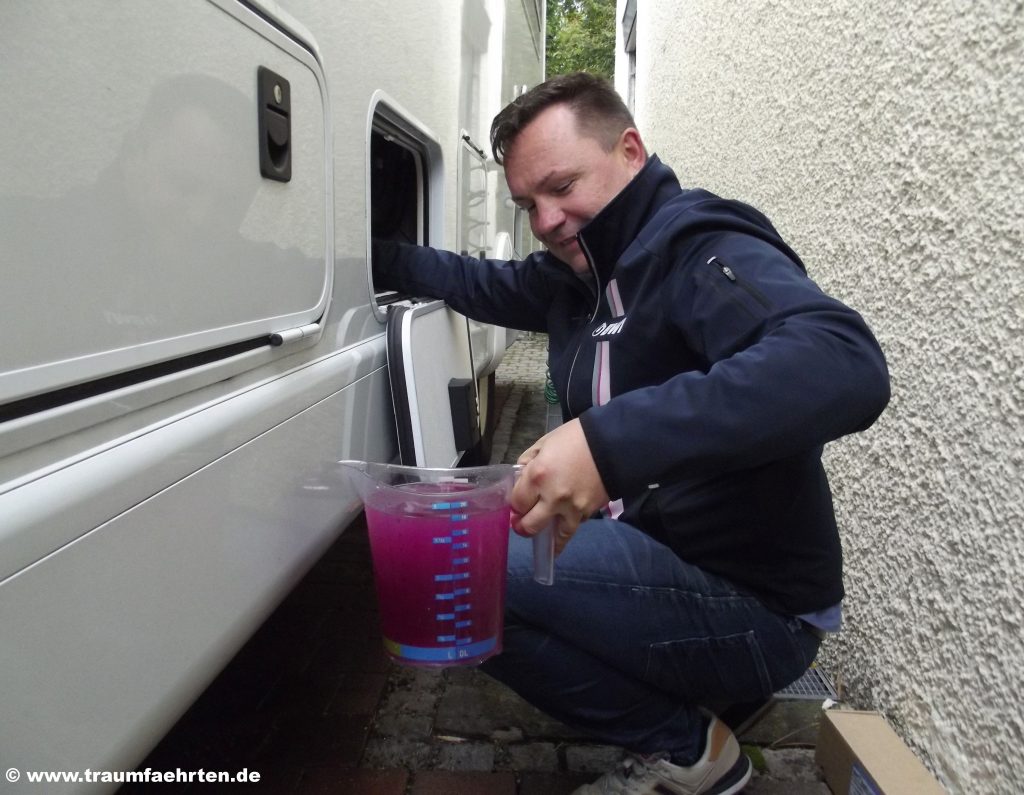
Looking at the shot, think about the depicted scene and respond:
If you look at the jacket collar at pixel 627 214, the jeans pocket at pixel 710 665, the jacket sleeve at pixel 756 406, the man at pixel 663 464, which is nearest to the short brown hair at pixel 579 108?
the man at pixel 663 464

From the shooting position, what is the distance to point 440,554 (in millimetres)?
1313

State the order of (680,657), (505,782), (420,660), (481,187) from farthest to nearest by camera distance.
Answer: (481,187), (505,782), (680,657), (420,660)

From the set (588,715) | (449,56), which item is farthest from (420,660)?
(449,56)

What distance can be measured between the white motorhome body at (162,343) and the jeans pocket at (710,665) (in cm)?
75

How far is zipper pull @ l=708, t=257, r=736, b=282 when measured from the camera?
125 centimetres

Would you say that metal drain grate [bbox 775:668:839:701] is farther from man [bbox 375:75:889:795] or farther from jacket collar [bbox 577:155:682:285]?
jacket collar [bbox 577:155:682:285]

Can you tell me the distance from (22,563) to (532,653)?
1.08m

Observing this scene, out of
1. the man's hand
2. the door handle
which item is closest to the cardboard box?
the man's hand

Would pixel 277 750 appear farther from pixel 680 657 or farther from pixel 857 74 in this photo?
pixel 857 74

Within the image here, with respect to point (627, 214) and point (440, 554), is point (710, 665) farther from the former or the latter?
point (627, 214)

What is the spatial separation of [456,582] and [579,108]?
1083mm

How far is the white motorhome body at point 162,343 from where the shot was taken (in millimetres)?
733

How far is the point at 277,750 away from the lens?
1.88m

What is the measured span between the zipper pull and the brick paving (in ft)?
4.17
